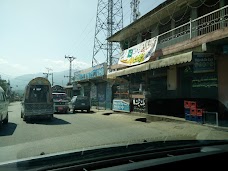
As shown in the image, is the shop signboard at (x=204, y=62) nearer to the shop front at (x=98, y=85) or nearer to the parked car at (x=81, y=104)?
the parked car at (x=81, y=104)

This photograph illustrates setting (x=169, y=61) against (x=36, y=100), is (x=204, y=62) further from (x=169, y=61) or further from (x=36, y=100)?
(x=36, y=100)

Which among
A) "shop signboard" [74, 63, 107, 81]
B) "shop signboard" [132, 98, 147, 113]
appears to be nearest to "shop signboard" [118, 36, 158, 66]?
"shop signboard" [132, 98, 147, 113]

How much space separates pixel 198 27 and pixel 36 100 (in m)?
12.4

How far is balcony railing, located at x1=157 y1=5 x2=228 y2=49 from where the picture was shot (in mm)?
15222

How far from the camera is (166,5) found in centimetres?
1886

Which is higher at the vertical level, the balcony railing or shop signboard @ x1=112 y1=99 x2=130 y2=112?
the balcony railing

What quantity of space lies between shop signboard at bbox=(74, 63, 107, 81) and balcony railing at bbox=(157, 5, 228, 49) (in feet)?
39.6

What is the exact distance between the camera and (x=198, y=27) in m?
17.4

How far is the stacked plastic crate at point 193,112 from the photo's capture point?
14793 mm

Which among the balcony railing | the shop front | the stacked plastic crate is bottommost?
the stacked plastic crate

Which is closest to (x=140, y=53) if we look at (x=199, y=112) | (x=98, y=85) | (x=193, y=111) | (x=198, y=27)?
(x=198, y=27)

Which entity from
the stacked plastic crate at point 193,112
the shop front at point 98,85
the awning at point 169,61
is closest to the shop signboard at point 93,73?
the shop front at point 98,85

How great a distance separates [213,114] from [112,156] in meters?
11.7

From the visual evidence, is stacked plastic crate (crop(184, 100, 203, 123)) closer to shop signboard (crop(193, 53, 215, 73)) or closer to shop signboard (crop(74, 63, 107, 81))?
shop signboard (crop(193, 53, 215, 73))
